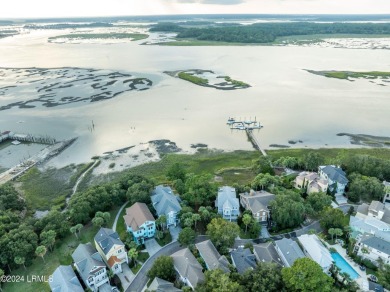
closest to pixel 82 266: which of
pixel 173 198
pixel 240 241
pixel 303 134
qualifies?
pixel 173 198

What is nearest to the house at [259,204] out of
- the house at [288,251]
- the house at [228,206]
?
the house at [228,206]

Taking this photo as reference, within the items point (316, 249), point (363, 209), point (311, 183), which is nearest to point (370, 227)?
point (363, 209)

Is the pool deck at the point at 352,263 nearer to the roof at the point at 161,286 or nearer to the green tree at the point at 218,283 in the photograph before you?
the green tree at the point at 218,283

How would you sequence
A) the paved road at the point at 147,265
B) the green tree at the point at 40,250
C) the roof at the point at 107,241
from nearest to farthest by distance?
the paved road at the point at 147,265 < the roof at the point at 107,241 < the green tree at the point at 40,250

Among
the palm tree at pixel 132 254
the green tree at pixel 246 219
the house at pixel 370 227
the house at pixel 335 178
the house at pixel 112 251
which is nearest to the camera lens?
the house at pixel 112 251

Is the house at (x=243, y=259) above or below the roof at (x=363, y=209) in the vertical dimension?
below

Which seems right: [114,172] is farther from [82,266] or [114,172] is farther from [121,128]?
[82,266]

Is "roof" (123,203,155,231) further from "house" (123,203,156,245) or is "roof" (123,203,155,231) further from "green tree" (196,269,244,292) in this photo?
"green tree" (196,269,244,292)
